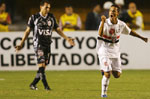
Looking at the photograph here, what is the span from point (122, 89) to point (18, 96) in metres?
2.67

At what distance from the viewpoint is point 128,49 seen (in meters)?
18.5

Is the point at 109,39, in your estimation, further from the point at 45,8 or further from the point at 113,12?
the point at 45,8

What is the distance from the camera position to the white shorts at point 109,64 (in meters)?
10.8

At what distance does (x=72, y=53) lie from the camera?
18.3m

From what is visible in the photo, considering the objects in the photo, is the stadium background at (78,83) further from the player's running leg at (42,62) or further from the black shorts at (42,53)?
the black shorts at (42,53)

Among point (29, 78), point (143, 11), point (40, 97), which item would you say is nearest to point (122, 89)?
point (40, 97)

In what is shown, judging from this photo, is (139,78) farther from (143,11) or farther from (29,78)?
(143,11)

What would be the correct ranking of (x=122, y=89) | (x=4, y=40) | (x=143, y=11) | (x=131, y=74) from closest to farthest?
1. (x=122, y=89)
2. (x=131, y=74)
3. (x=4, y=40)
4. (x=143, y=11)

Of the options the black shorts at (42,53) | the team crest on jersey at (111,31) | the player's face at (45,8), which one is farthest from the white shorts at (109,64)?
the player's face at (45,8)

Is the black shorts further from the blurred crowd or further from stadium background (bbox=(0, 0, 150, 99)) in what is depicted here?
the blurred crowd

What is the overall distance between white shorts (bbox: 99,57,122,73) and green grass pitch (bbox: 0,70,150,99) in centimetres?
57

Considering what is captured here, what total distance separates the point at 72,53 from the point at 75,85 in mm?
4763

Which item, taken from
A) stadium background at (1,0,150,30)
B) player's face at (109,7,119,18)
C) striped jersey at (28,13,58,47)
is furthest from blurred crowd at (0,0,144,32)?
player's face at (109,7,119,18)

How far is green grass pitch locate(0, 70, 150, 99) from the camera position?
11.3 metres
